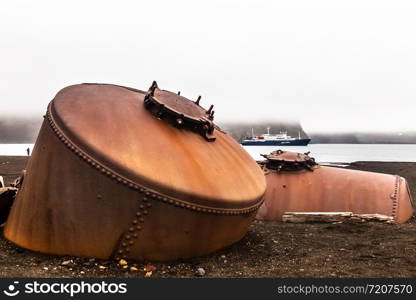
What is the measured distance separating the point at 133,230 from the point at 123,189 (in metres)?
0.54

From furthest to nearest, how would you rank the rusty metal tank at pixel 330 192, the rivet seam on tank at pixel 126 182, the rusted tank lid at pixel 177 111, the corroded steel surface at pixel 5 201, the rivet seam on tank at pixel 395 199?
the rusty metal tank at pixel 330 192, the rivet seam on tank at pixel 395 199, the corroded steel surface at pixel 5 201, the rusted tank lid at pixel 177 111, the rivet seam on tank at pixel 126 182

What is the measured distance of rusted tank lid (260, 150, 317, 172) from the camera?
11031 millimetres

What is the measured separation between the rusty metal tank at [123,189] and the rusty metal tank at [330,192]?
4416 mm

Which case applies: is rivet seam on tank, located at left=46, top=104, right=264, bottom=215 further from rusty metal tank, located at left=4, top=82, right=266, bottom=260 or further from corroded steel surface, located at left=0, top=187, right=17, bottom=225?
corroded steel surface, located at left=0, top=187, right=17, bottom=225

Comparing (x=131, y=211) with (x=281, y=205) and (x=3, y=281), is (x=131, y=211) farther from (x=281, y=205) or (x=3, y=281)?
(x=281, y=205)

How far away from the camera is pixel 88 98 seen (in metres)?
6.17

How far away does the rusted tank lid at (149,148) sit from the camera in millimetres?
5156

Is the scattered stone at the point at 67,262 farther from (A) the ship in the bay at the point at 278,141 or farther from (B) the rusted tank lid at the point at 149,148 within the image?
(A) the ship in the bay at the point at 278,141

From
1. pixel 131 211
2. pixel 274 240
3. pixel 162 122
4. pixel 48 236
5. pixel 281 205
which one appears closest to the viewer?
pixel 131 211

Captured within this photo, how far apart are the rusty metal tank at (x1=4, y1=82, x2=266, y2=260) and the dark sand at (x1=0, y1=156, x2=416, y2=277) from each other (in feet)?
0.52

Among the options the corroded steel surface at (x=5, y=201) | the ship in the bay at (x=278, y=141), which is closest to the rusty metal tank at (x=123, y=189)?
the corroded steel surface at (x=5, y=201)

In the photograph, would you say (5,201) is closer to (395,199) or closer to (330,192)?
(330,192)

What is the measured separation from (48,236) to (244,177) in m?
2.88

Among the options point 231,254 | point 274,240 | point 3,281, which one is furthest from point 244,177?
point 3,281
